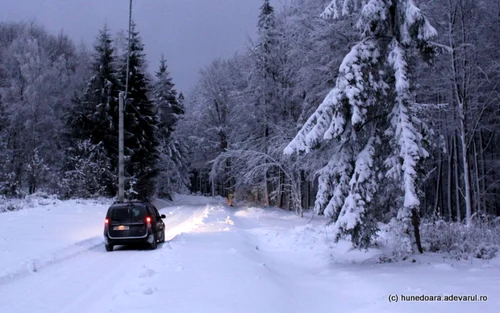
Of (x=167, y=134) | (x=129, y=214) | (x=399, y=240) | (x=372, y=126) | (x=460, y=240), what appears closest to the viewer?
(x=372, y=126)

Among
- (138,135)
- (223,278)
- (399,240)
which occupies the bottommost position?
(223,278)

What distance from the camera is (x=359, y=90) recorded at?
33.4 feet

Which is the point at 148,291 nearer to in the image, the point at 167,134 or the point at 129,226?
the point at 129,226

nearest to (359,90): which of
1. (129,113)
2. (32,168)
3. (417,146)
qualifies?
(417,146)

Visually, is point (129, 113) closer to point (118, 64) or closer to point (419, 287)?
point (118, 64)

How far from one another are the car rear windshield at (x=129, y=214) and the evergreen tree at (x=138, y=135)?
20691 mm

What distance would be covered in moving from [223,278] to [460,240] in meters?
6.87

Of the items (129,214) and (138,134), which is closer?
(129,214)

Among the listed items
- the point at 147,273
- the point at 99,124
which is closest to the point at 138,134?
the point at 99,124

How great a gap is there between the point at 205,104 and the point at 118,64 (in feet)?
40.9

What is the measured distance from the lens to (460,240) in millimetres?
11578

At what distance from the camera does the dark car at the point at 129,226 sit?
14.3 m

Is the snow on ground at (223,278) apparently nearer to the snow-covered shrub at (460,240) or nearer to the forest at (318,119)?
the snow-covered shrub at (460,240)

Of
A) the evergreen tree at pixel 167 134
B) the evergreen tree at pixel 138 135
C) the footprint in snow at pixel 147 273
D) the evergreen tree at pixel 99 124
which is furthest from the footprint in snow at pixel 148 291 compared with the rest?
the evergreen tree at pixel 167 134
